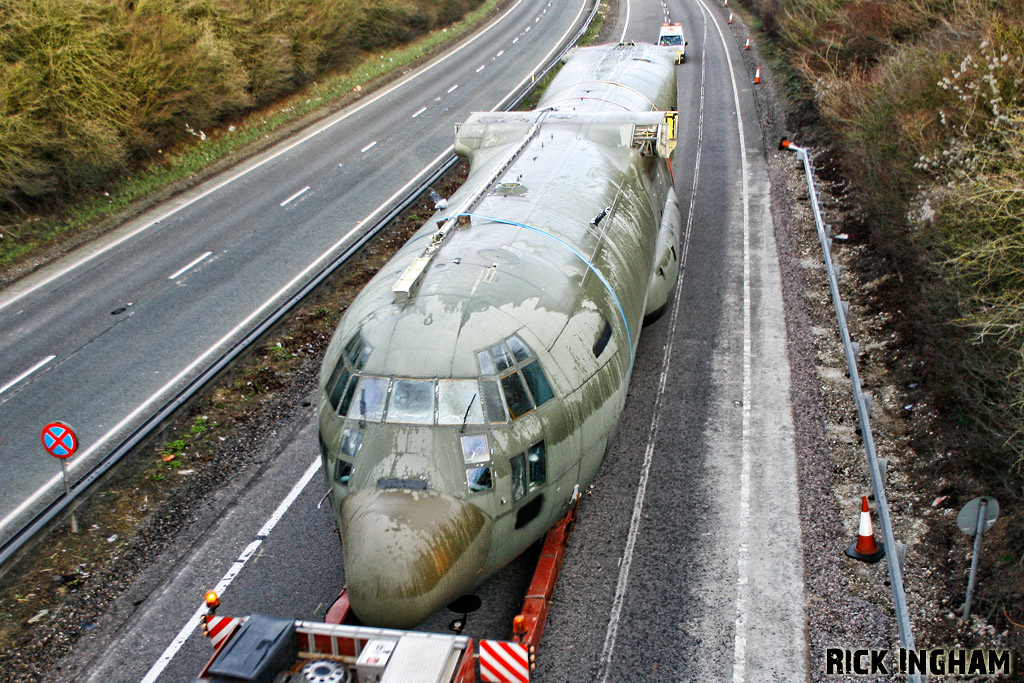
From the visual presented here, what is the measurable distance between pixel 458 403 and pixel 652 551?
202 inches

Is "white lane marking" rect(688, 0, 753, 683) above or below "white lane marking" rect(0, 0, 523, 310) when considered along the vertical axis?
below

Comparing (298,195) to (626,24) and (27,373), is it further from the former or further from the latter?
(626,24)

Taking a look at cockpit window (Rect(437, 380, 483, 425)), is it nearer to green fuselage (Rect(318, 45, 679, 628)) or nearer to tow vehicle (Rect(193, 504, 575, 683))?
green fuselage (Rect(318, 45, 679, 628))

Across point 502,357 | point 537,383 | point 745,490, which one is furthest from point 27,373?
point 745,490

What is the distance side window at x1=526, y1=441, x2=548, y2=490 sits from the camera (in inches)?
444

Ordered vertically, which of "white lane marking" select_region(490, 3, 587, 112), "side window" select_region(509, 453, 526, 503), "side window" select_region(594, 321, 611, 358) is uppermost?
"white lane marking" select_region(490, 3, 587, 112)

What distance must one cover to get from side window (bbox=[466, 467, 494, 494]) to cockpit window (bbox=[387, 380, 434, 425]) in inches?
35.0

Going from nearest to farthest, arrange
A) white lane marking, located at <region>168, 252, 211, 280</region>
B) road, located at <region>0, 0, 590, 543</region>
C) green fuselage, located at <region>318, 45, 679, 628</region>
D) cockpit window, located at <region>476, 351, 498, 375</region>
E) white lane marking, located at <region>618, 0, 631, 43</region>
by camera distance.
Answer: green fuselage, located at <region>318, 45, 679, 628</region>
cockpit window, located at <region>476, 351, 498, 375</region>
road, located at <region>0, 0, 590, 543</region>
white lane marking, located at <region>168, 252, 211, 280</region>
white lane marking, located at <region>618, 0, 631, 43</region>

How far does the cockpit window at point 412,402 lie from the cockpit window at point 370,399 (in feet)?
0.49

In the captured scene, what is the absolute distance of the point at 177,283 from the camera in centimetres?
2448

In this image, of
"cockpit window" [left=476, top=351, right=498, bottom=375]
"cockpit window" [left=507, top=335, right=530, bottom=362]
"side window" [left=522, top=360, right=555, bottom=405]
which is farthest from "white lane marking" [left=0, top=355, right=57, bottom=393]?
"side window" [left=522, top=360, right=555, bottom=405]

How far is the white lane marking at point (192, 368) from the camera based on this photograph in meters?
15.9

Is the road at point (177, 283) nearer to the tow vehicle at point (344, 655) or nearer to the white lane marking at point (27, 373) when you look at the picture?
the white lane marking at point (27, 373)

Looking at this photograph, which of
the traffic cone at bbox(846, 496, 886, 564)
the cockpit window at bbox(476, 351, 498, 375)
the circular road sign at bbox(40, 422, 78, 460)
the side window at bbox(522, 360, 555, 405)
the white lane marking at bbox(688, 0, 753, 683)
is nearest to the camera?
the cockpit window at bbox(476, 351, 498, 375)
